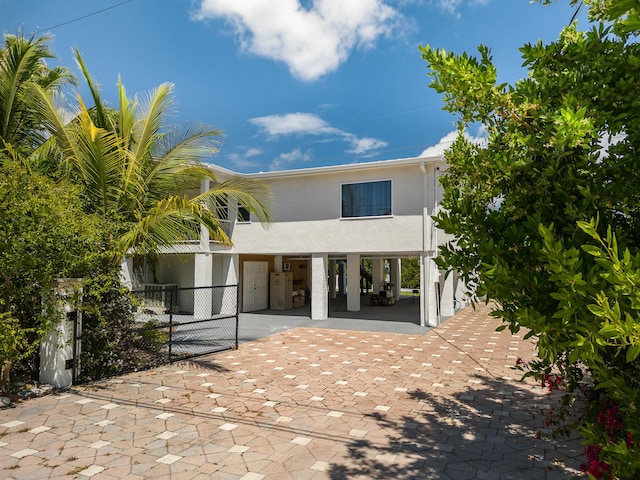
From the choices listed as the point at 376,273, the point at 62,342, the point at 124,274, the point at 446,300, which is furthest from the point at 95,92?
the point at 376,273

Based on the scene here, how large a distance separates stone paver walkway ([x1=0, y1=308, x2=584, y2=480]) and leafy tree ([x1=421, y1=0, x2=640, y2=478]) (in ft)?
7.41

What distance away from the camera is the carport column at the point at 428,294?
15.6 m

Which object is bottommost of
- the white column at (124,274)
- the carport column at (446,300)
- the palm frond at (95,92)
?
the carport column at (446,300)

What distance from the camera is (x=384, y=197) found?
1602 cm

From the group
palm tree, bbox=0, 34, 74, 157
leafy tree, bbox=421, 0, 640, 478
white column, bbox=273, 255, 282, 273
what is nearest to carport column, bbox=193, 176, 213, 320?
white column, bbox=273, 255, 282, 273

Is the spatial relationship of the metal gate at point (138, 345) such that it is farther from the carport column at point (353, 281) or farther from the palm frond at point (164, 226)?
the carport column at point (353, 281)

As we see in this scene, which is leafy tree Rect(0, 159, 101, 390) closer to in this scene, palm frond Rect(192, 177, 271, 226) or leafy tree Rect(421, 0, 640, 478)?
palm frond Rect(192, 177, 271, 226)

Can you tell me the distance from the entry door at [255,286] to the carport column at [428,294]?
839cm

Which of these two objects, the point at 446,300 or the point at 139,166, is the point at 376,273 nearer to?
the point at 446,300

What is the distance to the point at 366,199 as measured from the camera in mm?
16328

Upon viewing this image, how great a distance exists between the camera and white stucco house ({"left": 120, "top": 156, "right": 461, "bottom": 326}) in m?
15.4

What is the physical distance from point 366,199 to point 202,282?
7433 mm

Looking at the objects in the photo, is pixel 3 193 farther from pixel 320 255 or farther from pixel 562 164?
pixel 320 255

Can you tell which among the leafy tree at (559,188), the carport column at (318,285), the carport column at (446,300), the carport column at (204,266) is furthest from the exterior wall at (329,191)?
the leafy tree at (559,188)
